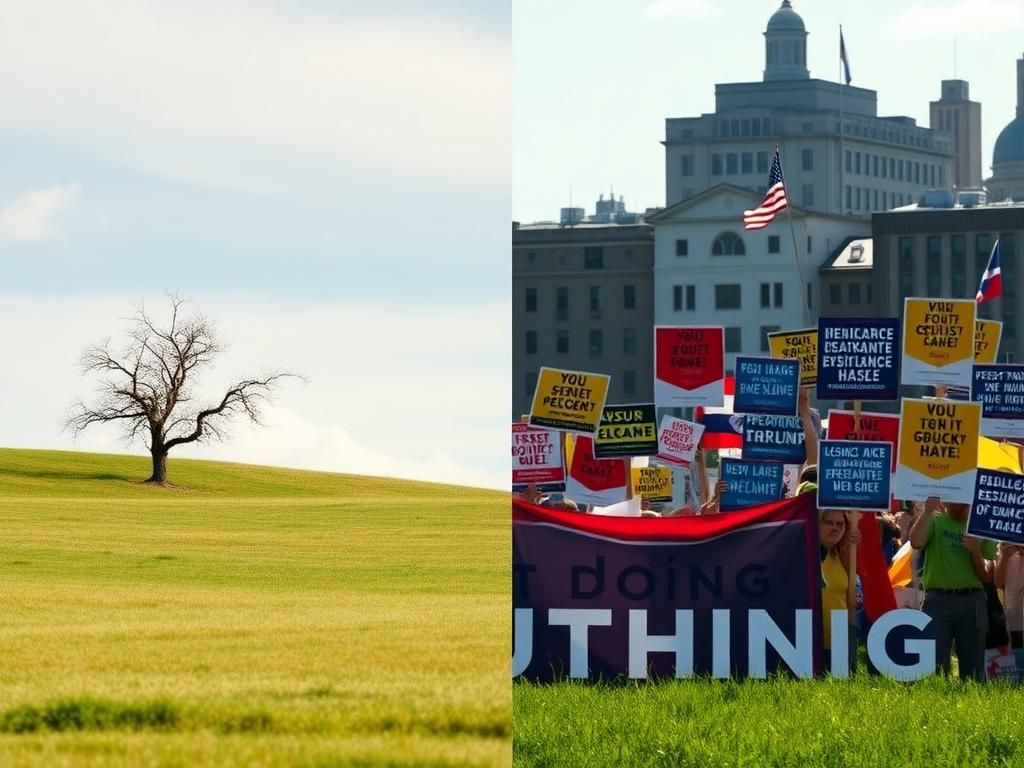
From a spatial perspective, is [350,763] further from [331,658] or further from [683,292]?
[683,292]

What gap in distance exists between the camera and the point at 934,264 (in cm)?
12375

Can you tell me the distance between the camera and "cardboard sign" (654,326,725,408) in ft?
49.0

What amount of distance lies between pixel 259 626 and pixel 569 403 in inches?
348

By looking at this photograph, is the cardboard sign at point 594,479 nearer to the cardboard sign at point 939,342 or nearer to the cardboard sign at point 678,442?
the cardboard sign at point 678,442

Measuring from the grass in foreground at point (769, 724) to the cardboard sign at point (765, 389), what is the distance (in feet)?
10.6

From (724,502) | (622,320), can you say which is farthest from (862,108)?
(724,502)

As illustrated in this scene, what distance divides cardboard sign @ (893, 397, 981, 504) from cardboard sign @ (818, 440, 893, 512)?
0.10 m

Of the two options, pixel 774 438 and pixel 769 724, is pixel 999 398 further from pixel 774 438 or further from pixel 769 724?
pixel 769 724

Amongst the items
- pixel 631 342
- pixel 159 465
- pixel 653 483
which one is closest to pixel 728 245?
pixel 631 342

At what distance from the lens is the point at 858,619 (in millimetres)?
11492

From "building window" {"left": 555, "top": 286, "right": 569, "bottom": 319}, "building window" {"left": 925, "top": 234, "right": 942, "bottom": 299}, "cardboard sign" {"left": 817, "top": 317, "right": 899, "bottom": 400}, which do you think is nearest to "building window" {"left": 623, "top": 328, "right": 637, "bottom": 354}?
"building window" {"left": 555, "top": 286, "right": 569, "bottom": 319}

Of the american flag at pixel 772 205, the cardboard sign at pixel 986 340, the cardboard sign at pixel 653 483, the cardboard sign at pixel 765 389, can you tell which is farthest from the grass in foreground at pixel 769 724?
the american flag at pixel 772 205

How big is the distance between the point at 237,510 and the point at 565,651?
3.22 m

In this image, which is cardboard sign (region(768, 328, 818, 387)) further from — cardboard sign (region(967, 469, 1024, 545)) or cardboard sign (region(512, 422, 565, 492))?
cardboard sign (region(967, 469, 1024, 545))
